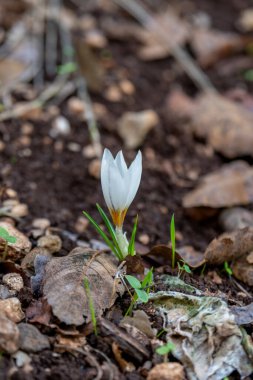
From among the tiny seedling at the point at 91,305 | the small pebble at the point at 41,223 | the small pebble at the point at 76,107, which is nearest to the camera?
the tiny seedling at the point at 91,305

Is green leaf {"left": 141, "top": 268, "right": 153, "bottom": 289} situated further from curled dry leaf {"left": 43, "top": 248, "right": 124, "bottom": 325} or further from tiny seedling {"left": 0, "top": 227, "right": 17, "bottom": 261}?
tiny seedling {"left": 0, "top": 227, "right": 17, "bottom": 261}

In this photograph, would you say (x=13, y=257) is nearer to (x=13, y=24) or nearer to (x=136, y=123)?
(x=136, y=123)

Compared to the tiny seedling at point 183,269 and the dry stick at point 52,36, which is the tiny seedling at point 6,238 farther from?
the dry stick at point 52,36

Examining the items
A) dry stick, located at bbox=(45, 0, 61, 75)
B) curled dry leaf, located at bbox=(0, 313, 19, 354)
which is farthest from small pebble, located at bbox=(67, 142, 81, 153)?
curled dry leaf, located at bbox=(0, 313, 19, 354)

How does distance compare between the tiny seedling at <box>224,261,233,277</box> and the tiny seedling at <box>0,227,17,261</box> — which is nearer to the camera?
the tiny seedling at <box>0,227,17,261</box>

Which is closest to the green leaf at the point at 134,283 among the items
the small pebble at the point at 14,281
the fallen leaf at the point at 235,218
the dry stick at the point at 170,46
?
the small pebble at the point at 14,281

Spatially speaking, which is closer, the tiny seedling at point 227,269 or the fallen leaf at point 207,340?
the fallen leaf at point 207,340
